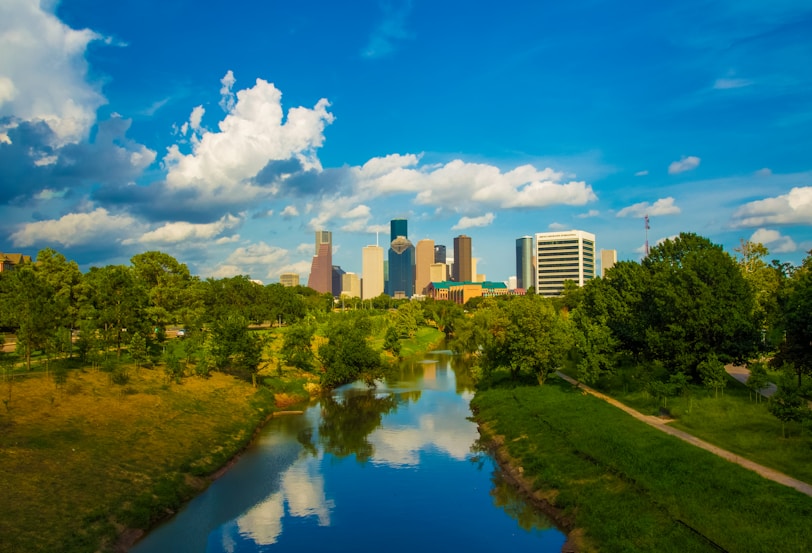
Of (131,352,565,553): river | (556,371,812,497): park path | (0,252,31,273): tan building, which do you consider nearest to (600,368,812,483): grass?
(556,371,812,497): park path

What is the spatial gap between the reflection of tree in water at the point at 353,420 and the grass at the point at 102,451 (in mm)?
7366

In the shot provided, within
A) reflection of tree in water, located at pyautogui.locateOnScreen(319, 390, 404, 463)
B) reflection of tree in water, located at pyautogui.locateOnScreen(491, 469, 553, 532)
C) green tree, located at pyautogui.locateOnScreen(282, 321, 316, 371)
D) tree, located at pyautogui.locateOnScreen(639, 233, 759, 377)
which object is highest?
tree, located at pyautogui.locateOnScreen(639, 233, 759, 377)

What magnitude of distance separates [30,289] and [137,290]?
46.1ft

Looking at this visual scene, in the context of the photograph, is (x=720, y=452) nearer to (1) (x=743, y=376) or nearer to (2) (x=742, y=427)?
(2) (x=742, y=427)

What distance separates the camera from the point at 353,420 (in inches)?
2359

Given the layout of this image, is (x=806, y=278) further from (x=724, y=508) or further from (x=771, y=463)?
(x=724, y=508)

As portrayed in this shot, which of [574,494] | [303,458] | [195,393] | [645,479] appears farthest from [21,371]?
[645,479]

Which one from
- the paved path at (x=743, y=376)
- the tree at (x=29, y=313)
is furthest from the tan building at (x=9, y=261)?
the paved path at (x=743, y=376)

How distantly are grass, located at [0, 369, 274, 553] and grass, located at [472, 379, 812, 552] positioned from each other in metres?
25.0

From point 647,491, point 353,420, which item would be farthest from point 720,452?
point 353,420

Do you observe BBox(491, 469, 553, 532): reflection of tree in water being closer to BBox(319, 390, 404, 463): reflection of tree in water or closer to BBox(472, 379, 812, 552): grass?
BBox(472, 379, 812, 552): grass

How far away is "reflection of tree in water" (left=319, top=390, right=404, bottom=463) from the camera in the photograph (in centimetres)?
4964

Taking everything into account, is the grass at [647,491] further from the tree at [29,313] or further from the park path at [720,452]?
the tree at [29,313]

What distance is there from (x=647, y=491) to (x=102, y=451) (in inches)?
1398
